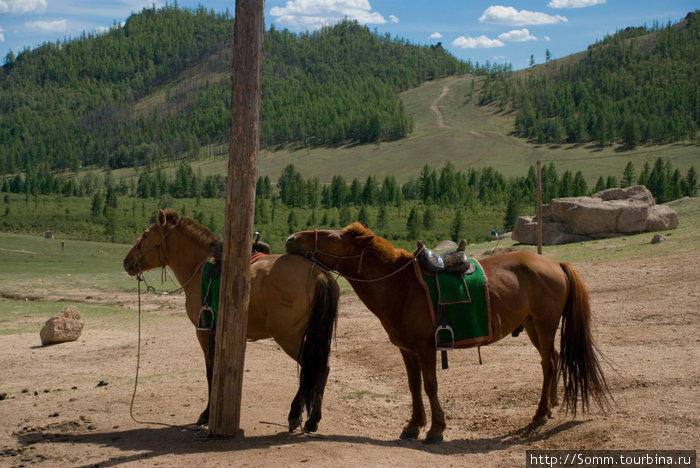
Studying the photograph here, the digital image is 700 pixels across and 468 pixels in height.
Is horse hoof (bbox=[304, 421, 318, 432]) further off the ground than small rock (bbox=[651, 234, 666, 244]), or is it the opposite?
small rock (bbox=[651, 234, 666, 244])

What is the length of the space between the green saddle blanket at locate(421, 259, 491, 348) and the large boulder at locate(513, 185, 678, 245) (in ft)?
69.7

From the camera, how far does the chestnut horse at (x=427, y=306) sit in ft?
24.9

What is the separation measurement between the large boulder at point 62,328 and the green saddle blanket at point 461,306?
10.2 metres

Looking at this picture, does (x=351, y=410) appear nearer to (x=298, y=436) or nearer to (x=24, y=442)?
(x=298, y=436)

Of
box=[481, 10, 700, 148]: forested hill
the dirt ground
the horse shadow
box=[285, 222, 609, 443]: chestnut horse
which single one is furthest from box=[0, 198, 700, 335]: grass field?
box=[481, 10, 700, 148]: forested hill

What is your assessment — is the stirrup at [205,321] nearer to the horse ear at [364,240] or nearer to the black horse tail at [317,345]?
the black horse tail at [317,345]

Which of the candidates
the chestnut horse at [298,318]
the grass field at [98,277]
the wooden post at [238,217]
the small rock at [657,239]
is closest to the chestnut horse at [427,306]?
the chestnut horse at [298,318]

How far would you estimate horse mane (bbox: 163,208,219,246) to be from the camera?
351 inches

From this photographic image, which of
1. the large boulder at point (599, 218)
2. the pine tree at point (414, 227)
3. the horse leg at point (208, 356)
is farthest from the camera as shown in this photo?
the pine tree at point (414, 227)

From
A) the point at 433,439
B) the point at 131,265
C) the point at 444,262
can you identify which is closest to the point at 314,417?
the point at 433,439

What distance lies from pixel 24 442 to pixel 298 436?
322 centimetres

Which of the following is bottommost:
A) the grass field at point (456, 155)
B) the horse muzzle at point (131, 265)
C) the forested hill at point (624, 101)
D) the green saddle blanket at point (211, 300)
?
the green saddle blanket at point (211, 300)

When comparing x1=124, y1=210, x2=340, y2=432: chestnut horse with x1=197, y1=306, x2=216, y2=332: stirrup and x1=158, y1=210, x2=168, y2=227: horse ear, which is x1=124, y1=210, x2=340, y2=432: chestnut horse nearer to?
x1=197, y1=306, x2=216, y2=332: stirrup

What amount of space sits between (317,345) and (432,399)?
159cm
